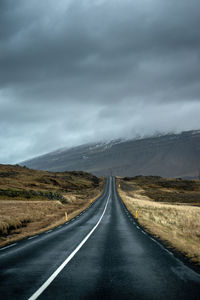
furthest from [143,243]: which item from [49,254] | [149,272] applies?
[149,272]

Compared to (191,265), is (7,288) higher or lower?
higher

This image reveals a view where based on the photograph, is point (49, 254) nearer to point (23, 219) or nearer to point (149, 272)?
point (149, 272)

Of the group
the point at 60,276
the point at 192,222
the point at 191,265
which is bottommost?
the point at 192,222

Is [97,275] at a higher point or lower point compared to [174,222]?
higher

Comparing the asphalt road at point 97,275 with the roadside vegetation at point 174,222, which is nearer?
the asphalt road at point 97,275

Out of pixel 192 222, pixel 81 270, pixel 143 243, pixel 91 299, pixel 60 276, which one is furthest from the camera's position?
pixel 192 222

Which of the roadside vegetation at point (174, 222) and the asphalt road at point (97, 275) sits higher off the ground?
the asphalt road at point (97, 275)

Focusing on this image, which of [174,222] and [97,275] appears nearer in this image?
[97,275]

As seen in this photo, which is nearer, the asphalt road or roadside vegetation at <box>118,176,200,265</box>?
the asphalt road

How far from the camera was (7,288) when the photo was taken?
6.86 m

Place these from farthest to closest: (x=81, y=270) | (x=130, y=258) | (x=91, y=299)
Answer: (x=130, y=258) < (x=81, y=270) < (x=91, y=299)

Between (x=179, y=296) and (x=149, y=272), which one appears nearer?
(x=179, y=296)

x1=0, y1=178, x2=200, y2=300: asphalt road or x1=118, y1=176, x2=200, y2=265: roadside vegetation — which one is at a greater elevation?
x1=0, y1=178, x2=200, y2=300: asphalt road

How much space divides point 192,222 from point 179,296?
21311mm
